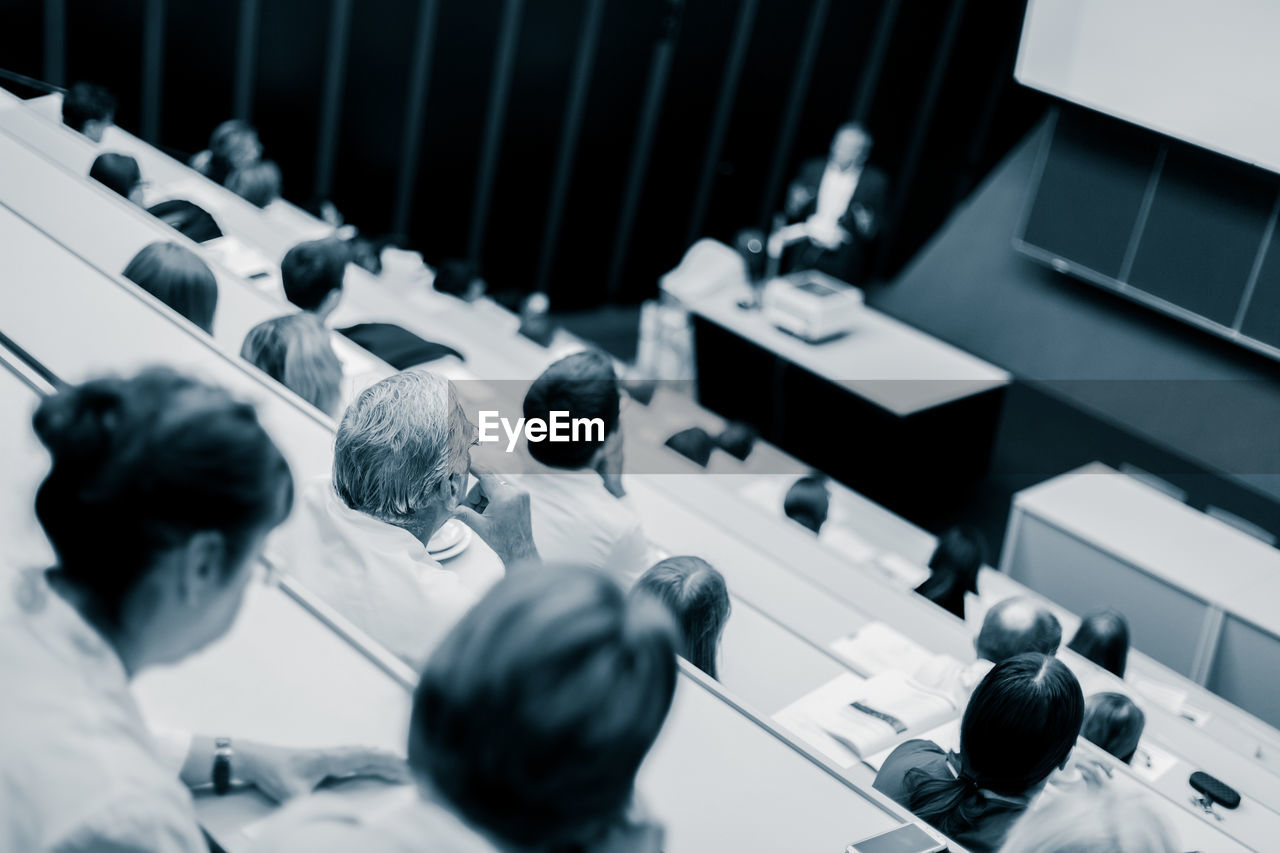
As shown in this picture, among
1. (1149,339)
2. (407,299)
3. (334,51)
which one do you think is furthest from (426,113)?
(1149,339)

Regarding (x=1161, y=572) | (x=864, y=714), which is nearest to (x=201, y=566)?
(x=864, y=714)

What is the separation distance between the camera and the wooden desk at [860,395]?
683 centimetres

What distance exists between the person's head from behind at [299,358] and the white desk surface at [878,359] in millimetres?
4162

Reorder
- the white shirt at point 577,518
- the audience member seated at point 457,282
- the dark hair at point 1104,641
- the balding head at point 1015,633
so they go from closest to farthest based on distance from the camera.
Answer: the white shirt at point 577,518 → the balding head at point 1015,633 → the dark hair at point 1104,641 → the audience member seated at point 457,282

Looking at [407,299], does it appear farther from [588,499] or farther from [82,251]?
[588,499]

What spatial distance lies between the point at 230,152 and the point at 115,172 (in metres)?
1.50

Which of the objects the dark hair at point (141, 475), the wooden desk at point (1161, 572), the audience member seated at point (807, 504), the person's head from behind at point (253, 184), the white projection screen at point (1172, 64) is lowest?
the wooden desk at point (1161, 572)

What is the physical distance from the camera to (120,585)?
1.24 meters

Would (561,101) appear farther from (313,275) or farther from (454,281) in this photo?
(313,275)

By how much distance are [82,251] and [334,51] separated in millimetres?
4511

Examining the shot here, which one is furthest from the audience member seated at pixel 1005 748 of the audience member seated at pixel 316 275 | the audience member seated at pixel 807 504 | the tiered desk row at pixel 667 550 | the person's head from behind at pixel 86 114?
the person's head from behind at pixel 86 114

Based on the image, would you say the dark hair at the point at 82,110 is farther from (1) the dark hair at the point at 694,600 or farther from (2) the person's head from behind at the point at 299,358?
(1) the dark hair at the point at 694,600

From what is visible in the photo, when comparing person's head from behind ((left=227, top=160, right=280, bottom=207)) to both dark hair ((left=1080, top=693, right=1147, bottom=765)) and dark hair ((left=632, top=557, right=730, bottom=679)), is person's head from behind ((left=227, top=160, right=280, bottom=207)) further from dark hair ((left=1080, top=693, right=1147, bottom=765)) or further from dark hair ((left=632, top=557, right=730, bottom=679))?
dark hair ((left=1080, top=693, right=1147, bottom=765))

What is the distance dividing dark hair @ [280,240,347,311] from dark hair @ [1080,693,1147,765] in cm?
226
